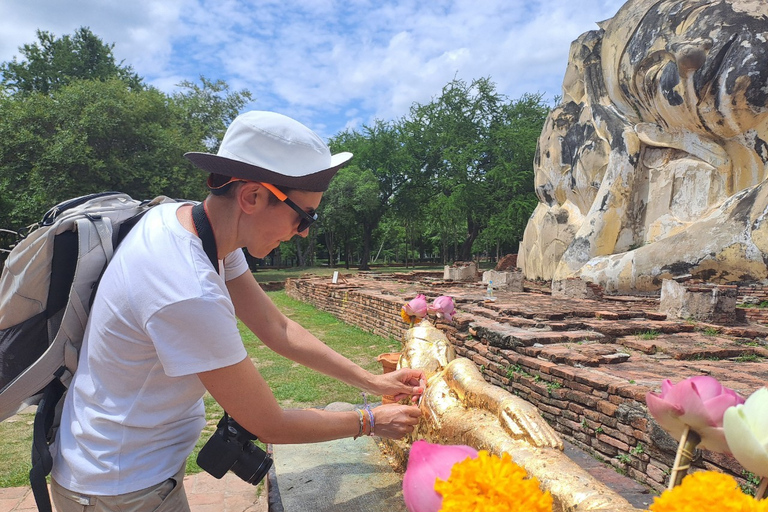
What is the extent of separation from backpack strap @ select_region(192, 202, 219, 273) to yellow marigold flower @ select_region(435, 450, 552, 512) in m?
0.85

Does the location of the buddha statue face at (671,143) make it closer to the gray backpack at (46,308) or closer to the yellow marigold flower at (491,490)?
the yellow marigold flower at (491,490)

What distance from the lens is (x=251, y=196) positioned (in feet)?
4.35

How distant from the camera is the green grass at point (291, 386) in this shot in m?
3.68

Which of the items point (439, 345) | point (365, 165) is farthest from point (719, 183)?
point (365, 165)

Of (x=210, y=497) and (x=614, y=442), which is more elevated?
(x=614, y=442)

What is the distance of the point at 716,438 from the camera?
2.59 feet

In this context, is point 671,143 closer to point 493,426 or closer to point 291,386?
point 291,386

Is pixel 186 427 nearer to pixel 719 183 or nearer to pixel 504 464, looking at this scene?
pixel 504 464

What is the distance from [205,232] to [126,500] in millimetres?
677

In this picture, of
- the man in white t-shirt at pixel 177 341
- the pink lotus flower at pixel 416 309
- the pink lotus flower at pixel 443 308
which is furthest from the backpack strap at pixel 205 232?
the pink lotus flower at pixel 443 308

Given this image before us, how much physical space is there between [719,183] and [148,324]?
11.4m

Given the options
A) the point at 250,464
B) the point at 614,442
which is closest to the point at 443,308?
the point at 614,442

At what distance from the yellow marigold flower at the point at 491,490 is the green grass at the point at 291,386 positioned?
129 inches

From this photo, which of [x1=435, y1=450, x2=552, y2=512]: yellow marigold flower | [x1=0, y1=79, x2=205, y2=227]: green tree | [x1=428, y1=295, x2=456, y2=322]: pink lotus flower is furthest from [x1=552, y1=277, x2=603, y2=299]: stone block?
[x1=0, y1=79, x2=205, y2=227]: green tree
